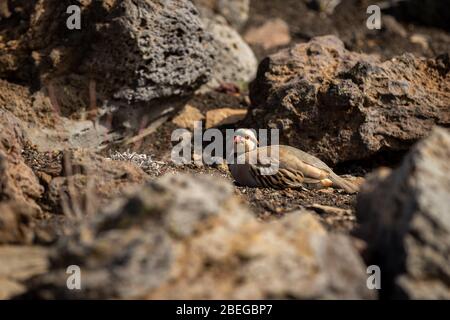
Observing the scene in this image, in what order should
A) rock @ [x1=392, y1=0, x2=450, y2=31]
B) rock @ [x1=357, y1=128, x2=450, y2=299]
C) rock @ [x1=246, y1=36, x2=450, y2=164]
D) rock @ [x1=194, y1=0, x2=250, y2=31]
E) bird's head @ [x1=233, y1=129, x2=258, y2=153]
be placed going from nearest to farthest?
rock @ [x1=357, y1=128, x2=450, y2=299] → bird's head @ [x1=233, y1=129, x2=258, y2=153] → rock @ [x1=246, y1=36, x2=450, y2=164] → rock @ [x1=194, y1=0, x2=250, y2=31] → rock @ [x1=392, y1=0, x2=450, y2=31]

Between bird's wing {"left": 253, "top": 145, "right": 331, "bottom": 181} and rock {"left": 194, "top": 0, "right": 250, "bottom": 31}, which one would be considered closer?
bird's wing {"left": 253, "top": 145, "right": 331, "bottom": 181}

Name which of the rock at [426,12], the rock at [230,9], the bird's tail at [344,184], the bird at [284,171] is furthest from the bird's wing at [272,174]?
the rock at [426,12]

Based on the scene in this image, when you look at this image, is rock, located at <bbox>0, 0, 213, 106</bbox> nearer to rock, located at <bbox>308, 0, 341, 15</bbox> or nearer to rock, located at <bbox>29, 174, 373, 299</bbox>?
rock, located at <bbox>29, 174, 373, 299</bbox>

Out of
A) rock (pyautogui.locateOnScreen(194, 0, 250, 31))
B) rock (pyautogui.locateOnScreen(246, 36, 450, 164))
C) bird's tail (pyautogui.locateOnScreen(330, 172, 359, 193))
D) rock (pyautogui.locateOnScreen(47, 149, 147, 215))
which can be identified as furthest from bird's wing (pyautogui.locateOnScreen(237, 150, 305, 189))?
rock (pyautogui.locateOnScreen(194, 0, 250, 31))

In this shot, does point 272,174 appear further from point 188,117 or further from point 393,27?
point 393,27

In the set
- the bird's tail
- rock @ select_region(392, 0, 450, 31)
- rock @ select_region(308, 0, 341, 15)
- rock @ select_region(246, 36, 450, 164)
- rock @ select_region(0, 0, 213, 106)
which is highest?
rock @ select_region(308, 0, 341, 15)

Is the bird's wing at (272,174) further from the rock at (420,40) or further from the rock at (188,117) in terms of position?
the rock at (420,40)
